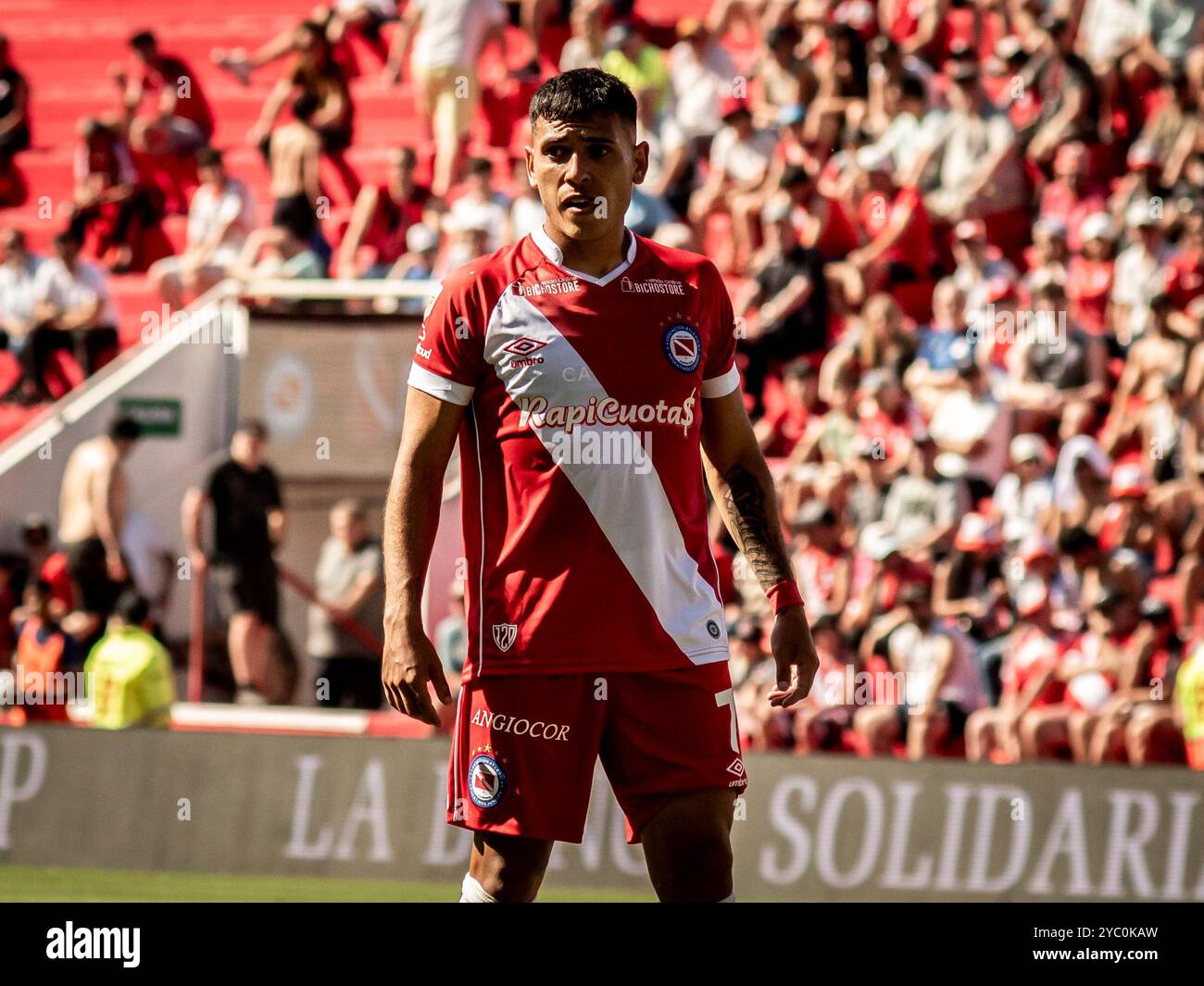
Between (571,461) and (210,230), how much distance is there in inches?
481

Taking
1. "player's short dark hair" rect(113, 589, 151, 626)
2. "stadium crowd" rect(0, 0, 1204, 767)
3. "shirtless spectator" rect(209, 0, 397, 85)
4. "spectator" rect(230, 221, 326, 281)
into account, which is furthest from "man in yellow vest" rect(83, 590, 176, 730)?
"shirtless spectator" rect(209, 0, 397, 85)

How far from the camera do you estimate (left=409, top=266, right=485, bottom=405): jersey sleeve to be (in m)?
4.85

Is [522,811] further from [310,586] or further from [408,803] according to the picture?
[310,586]

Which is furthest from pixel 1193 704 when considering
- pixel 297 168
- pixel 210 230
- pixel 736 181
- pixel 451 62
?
pixel 210 230

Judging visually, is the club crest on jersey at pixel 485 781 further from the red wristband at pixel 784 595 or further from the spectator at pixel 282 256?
the spectator at pixel 282 256

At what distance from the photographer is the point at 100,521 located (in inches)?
578

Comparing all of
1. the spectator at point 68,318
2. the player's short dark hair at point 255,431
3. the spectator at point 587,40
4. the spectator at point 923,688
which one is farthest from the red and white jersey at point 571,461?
the spectator at point 68,318

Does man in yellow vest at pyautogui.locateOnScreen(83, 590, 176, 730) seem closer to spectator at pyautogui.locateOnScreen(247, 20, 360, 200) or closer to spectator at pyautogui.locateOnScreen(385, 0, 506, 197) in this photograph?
spectator at pyautogui.locateOnScreen(385, 0, 506, 197)

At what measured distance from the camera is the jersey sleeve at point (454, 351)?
4852 millimetres

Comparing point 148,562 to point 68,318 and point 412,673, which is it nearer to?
point 68,318

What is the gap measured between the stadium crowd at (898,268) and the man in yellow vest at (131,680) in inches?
53.4

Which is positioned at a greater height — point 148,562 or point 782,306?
point 782,306
